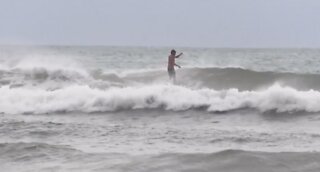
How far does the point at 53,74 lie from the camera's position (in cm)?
2020

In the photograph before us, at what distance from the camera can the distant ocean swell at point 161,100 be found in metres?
13.0

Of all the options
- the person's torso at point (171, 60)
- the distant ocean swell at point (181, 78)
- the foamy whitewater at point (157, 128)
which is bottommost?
the foamy whitewater at point (157, 128)

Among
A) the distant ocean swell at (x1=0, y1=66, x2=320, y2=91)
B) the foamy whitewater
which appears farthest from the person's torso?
the foamy whitewater

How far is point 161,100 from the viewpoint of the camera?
14.1 m

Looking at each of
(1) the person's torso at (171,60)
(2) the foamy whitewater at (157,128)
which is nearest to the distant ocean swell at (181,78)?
(2) the foamy whitewater at (157,128)

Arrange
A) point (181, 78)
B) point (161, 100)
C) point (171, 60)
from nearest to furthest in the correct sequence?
A: point (161, 100) → point (171, 60) → point (181, 78)

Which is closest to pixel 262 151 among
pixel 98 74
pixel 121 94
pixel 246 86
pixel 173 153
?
pixel 173 153

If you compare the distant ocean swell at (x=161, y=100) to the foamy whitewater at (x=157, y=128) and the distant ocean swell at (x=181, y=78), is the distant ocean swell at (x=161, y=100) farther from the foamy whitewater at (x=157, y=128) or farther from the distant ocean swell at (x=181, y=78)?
the distant ocean swell at (x=181, y=78)

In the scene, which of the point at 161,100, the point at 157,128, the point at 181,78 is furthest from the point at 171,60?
the point at 157,128

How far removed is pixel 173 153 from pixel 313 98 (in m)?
5.96

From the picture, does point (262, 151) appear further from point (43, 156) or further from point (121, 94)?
point (121, 94)

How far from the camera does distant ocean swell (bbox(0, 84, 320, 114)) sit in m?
13.0

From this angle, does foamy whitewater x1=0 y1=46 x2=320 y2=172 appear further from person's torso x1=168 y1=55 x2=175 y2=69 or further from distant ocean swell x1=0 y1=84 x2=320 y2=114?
person's torso x1=168 y1=55 x2=175 y2=69

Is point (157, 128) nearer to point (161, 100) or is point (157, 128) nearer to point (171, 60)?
point (161, 100)
